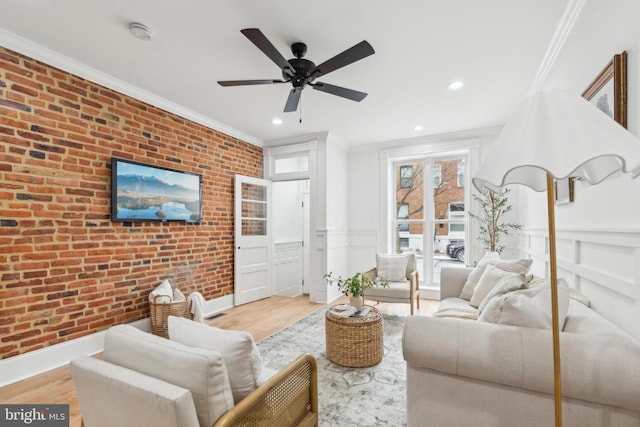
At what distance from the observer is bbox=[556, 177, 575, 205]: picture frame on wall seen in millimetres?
2134

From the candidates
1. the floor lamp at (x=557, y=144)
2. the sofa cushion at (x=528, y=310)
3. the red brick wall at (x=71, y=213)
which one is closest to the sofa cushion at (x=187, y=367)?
the floor lamp at (x=557, y=144)

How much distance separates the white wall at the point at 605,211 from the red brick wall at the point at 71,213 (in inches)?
149


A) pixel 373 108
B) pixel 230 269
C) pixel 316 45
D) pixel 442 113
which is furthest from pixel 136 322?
pixel 442 113

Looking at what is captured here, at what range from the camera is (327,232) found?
4.68 m

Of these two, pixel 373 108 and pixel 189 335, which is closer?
pixel 189 335

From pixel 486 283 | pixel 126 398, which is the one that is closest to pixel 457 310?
pixel 486 283

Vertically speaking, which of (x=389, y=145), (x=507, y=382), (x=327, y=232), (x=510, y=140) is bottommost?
(x=507, y=382)

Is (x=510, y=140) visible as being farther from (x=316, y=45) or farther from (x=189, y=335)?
(x=316, y=45)

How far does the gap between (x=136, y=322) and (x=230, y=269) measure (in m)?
1.44

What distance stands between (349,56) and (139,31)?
1526 mm

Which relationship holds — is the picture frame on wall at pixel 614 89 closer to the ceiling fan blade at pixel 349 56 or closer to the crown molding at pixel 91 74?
the ceiling fan blade at pixel 349 56

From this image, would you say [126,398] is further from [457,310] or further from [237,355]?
[457,310]

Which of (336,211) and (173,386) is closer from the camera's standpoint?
(173,386)

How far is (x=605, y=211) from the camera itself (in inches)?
64.9
